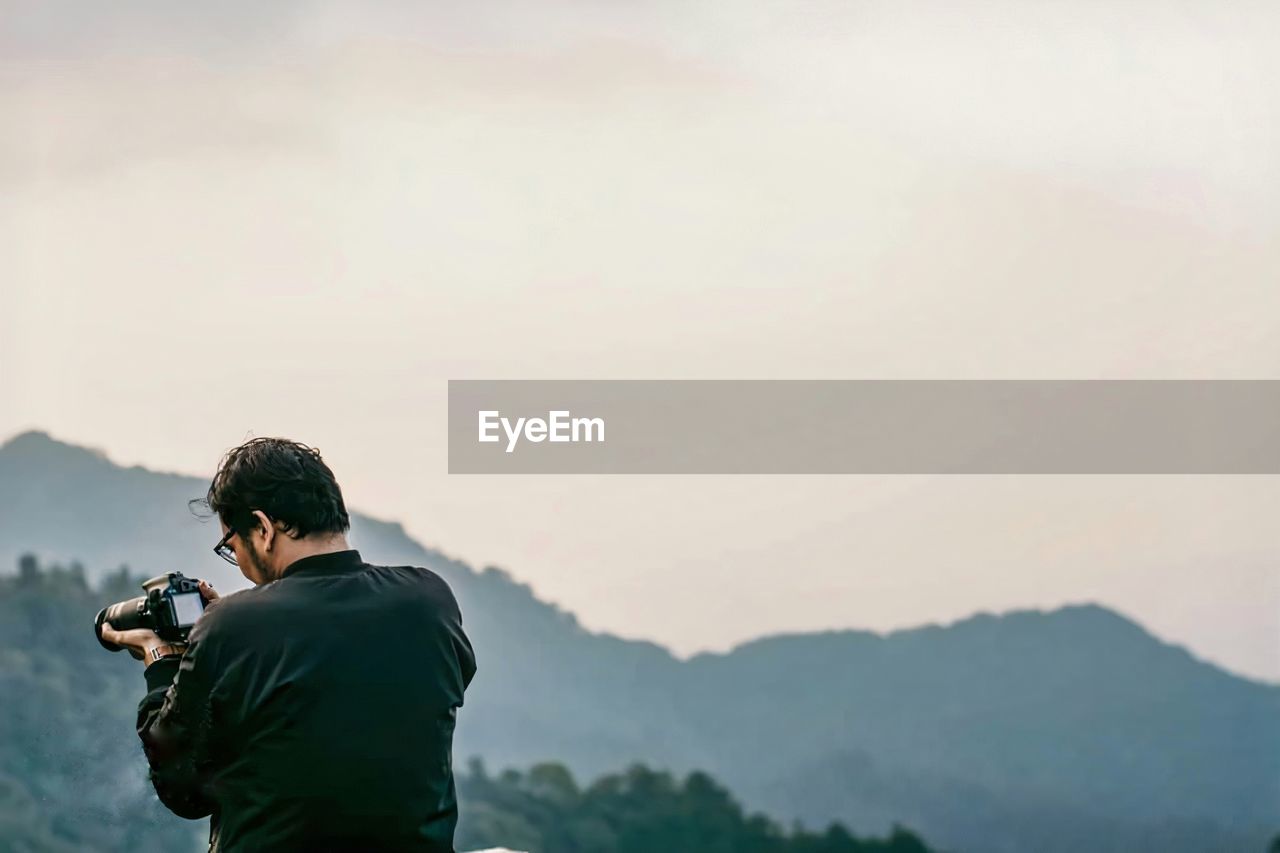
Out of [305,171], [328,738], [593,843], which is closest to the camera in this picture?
[328,738]

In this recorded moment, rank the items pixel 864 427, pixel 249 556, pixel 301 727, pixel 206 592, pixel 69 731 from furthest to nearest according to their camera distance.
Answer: pixel 864 427, pixel 69 731, pixel 206 592, pixel 249 556, pixel 301 727

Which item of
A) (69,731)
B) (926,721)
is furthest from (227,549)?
(926,721)

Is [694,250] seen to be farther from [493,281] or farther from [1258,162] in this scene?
[1258,162]

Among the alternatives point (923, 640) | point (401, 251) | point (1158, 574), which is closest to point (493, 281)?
point (401, 251)

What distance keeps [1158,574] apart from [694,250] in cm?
145

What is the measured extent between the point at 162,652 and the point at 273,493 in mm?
172

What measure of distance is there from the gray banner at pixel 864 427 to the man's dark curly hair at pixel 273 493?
2.35 metres

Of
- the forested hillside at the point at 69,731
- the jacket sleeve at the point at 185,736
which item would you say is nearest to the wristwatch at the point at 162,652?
the jacket sleeve at the point at 185,736

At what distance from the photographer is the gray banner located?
346 centimetres

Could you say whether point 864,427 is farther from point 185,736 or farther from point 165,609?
point 185,736

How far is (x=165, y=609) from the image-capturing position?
3.75 ft

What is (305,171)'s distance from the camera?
3.34 m

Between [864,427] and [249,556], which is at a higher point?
[864,427]

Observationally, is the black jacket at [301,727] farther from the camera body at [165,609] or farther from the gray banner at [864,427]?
the gray banner at [864,427]
